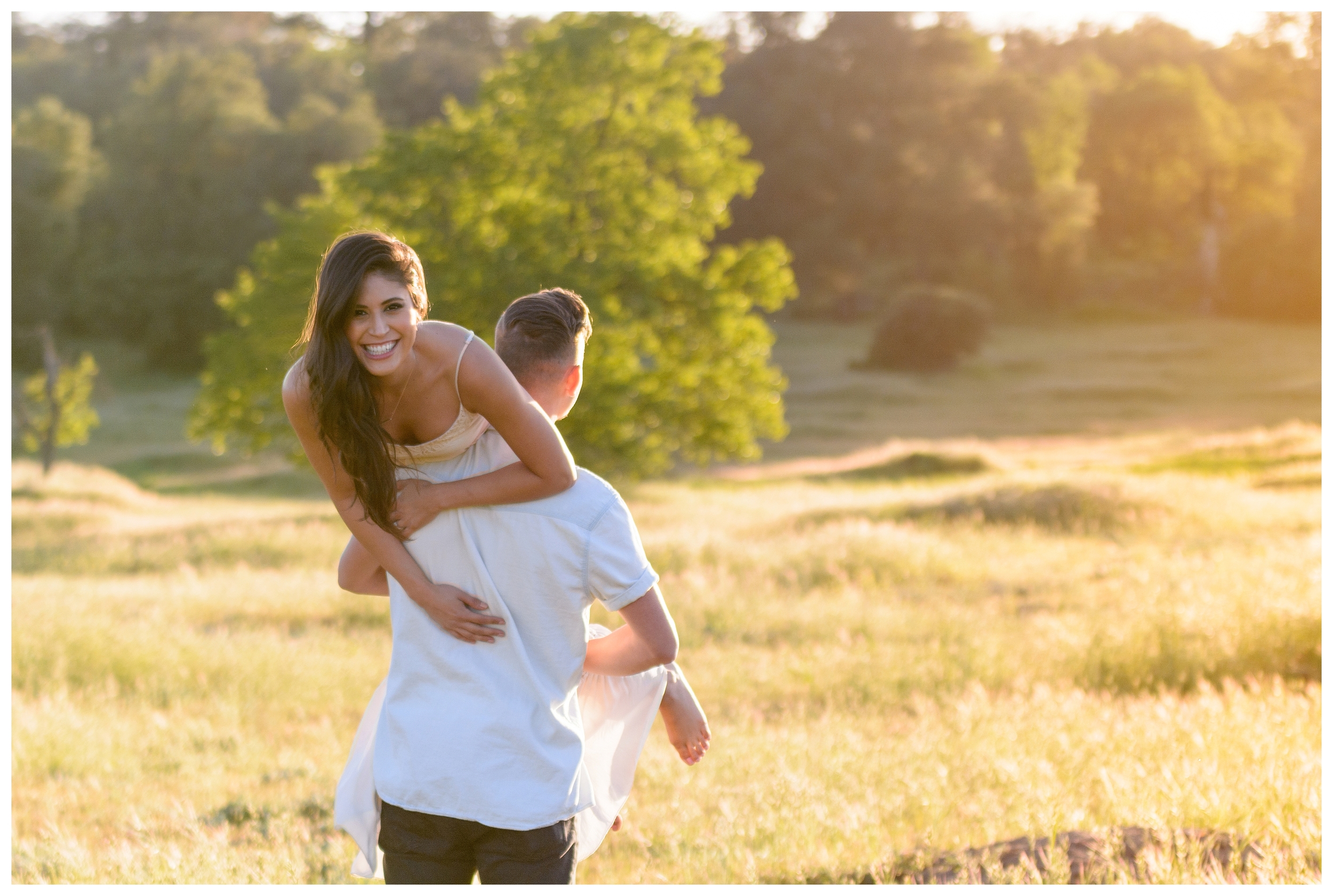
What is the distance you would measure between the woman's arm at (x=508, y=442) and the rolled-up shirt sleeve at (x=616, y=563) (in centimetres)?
12

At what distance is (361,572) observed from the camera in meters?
2.67

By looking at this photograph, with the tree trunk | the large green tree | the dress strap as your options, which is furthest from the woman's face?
the tree trunk

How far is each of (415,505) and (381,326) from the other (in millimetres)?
394

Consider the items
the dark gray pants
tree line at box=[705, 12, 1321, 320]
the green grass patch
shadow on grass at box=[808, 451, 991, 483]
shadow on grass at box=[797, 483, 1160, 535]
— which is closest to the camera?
the dark gray pants

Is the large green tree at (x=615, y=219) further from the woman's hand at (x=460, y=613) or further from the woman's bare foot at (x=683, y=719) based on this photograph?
the woman's hand at (x=460, y=613)

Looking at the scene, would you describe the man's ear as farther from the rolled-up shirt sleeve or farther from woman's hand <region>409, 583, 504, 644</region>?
woman's hand <region>409, 583, 504, 644</region>

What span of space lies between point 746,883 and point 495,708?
7.37ft

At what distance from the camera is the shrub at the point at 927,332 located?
2025 inches

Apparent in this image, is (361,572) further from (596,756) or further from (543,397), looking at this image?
(596,756)

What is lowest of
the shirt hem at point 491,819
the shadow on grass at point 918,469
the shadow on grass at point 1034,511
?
the shadow on grass at point 918,469

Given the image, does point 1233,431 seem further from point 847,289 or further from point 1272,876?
point 1272,876

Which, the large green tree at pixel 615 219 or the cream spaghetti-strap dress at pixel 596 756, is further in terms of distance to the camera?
the large green tree at pixel 615 219

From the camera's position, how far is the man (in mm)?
2434

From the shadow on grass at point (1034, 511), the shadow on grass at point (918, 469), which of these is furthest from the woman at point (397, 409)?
the shadow on grass at point (918, 469)
